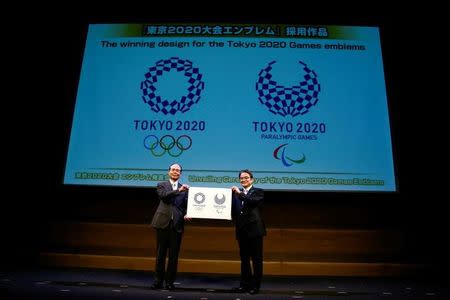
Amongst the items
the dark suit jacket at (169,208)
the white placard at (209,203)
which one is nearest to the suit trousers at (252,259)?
the white placard at (209,203)

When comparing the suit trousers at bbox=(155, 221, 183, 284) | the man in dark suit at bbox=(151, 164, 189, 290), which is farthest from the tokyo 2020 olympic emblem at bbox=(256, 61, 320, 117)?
the suit trousers at bbox=(155, 221, 183, 284)

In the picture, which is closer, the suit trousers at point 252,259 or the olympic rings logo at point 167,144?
the suit trousers at point 252,259

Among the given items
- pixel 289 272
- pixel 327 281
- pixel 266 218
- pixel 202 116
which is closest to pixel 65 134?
pixel 202 116

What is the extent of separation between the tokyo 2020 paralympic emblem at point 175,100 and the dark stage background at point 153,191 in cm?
62

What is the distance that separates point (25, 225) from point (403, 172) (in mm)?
4399

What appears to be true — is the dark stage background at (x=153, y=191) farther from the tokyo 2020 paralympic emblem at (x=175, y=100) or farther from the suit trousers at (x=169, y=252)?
the suit trousers at (x=169, y=252)

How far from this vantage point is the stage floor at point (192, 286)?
263 cm

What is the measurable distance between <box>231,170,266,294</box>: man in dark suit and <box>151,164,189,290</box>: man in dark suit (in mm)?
479

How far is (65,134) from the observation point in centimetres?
411

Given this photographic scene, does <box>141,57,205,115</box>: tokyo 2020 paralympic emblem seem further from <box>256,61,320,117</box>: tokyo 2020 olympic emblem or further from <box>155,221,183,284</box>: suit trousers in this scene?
<box>155,221,183,284</box>: suit trousers

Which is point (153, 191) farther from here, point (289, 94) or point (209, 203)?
point (289, 94)

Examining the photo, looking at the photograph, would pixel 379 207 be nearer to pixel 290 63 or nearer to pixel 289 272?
pixel 289 272

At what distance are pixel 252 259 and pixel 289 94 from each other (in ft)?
6.09

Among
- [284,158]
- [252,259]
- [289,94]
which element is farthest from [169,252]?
[289,94]
